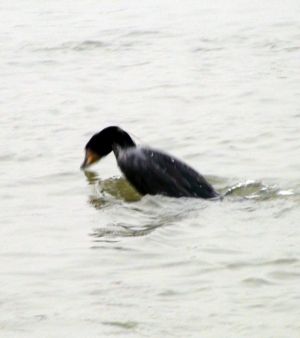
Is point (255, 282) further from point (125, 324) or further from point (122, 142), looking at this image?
point (122, 142)

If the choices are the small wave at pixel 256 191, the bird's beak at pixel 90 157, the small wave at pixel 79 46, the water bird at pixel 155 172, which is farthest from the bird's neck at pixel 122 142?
the small wave at pixel 79 46

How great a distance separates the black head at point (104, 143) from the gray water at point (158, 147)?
191 millimetres

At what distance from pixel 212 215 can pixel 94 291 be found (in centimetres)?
167

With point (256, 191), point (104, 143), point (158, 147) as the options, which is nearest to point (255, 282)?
point (256, 191)

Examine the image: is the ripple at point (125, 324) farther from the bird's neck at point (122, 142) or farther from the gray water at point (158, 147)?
the bird's neck at point (122, 142)

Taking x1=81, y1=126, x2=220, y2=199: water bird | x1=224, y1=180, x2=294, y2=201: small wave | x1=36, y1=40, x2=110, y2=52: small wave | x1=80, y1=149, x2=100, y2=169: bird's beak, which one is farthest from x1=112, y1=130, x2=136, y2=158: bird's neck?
x1=36, y1=40, x2=110, y2=52: small wave

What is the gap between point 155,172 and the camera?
905cm

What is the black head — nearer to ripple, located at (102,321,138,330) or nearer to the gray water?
the gray water

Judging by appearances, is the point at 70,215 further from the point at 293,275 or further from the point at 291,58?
the point at 291,58

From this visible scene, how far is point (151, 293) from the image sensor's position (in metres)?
6.91

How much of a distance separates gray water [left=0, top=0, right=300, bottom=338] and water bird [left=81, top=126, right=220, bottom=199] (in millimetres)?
111

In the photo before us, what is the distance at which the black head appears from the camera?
9.49m

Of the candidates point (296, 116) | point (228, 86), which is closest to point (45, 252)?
point (296, 116)

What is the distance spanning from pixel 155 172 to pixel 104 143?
87 centimetres
